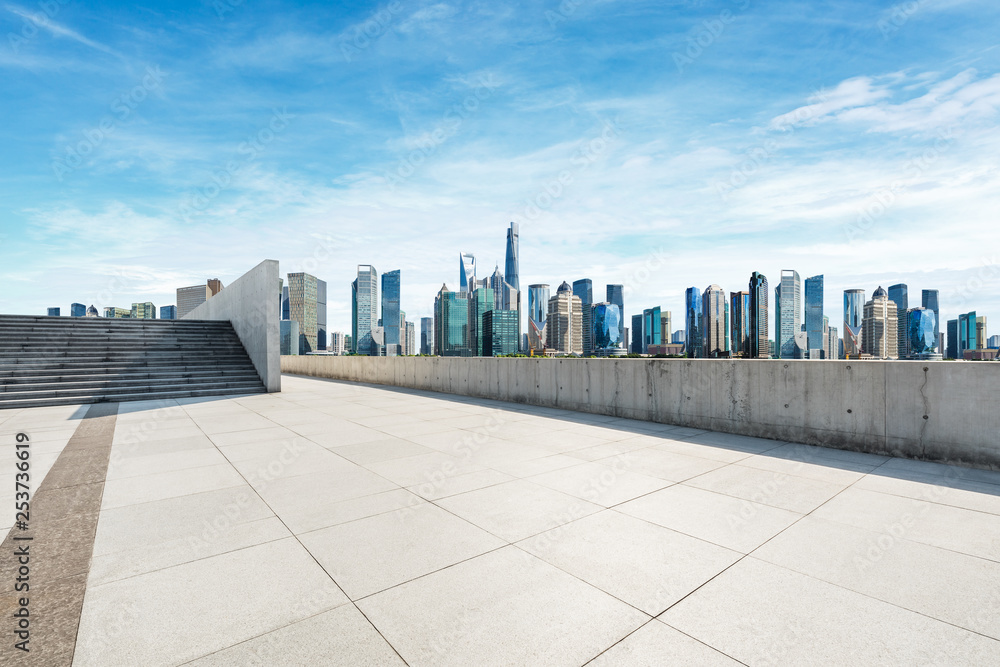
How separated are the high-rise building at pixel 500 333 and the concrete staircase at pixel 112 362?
110 ft

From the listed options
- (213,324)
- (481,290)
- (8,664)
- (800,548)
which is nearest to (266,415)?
(8,664)

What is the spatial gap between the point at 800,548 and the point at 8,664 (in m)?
4.81

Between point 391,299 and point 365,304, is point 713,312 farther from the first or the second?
point 391,299

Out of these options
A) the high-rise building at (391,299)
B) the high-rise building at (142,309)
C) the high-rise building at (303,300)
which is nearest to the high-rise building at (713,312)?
the high-rise building at (303,300)

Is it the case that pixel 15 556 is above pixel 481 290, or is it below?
below

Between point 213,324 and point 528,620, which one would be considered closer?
point 528,620

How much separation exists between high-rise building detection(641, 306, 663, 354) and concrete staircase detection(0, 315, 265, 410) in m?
87.1

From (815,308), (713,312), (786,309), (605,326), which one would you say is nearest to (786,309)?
(786,309)

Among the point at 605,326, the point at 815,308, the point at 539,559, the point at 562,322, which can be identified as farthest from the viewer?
the point at 562,322

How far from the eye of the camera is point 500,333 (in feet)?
195

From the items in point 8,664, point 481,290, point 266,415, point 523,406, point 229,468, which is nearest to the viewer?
point 8,664

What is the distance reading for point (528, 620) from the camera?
269 centimetres

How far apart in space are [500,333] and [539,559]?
5608 centimetres

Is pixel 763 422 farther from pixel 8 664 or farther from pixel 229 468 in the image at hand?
pixel 8 664
